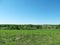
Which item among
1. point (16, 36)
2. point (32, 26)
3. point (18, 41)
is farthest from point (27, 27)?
point (18, 41)

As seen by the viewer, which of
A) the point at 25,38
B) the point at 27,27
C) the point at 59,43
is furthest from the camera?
the point at 27,27

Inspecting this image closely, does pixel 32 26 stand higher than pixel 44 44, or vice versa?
pixel 32 26

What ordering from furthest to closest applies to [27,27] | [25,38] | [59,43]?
1. [27,27]
2. [25,38]
3. [59,43]

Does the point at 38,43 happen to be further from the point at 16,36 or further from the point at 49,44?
the point at 16,36

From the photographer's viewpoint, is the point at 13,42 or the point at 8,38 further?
Answer: the point at 8,38

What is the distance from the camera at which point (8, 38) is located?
19.5m

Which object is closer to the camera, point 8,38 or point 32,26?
point 8,38

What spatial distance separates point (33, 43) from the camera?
17.5 m

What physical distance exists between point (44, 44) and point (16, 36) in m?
4.85

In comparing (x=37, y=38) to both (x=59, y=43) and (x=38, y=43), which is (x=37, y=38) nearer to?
(x=38, y=43)

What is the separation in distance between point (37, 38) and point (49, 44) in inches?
115

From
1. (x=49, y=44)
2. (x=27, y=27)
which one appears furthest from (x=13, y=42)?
(x=27, y=27)

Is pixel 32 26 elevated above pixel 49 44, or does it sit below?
above

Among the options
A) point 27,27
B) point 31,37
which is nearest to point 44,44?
point 31,37
